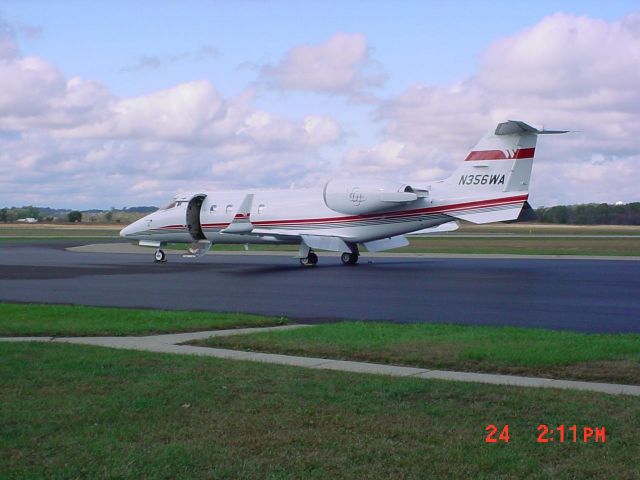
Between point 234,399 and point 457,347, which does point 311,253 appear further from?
point 234,399

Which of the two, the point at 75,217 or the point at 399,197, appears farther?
the point at 75,217

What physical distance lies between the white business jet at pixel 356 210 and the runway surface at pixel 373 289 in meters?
1.33

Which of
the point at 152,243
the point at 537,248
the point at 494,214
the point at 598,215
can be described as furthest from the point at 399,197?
the point at 598,215

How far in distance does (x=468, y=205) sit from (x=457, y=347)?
19779mm

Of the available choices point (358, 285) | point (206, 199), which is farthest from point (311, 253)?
point (358, 285)

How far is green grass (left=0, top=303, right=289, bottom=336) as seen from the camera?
49.7 ft

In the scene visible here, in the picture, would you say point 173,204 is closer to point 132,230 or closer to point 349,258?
point 132,230

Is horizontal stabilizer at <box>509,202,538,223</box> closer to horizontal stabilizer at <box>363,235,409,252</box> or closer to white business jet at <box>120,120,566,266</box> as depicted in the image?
white business jet at <box>120,120,566,266</box>

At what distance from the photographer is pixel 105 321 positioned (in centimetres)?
1664

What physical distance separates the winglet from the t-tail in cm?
823

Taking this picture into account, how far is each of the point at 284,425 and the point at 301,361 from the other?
402 centimetres

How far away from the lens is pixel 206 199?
128 feet

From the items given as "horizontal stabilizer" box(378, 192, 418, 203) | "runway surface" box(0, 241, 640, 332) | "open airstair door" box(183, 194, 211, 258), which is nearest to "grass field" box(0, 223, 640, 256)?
"runway surface" box(0, 241, 640, 332)

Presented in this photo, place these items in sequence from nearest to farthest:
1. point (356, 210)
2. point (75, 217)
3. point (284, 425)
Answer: point (284, 425), point (356, 210), point (75, 217)
